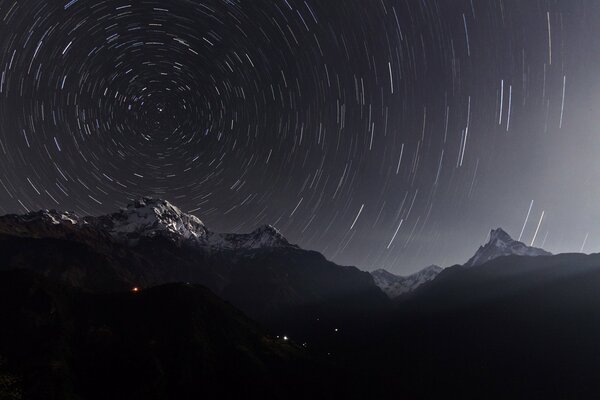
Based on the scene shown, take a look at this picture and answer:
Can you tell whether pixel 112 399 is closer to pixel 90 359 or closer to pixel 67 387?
pixel 67 387

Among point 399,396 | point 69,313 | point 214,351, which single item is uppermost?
point 69,313

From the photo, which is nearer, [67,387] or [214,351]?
[67,387]

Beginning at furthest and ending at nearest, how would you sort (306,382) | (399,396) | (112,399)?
(399,396)
(306,382)
(112,399)

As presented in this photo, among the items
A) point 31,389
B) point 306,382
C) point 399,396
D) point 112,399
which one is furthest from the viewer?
point 399,396


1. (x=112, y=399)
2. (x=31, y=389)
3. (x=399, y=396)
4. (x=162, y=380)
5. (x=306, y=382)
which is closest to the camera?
(x=31, y=389)

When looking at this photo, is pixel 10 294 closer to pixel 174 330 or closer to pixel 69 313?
pixel 69 313

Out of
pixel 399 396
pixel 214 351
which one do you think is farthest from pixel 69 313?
pixel 399 396

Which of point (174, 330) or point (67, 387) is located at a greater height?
point (174, 330)

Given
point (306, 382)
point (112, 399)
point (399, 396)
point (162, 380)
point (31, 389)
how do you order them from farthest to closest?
point (399, 396), point (306, 382), point (162, 380), point (112, 399), point (31, 389)

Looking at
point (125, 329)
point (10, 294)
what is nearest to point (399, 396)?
point (125, 329)
